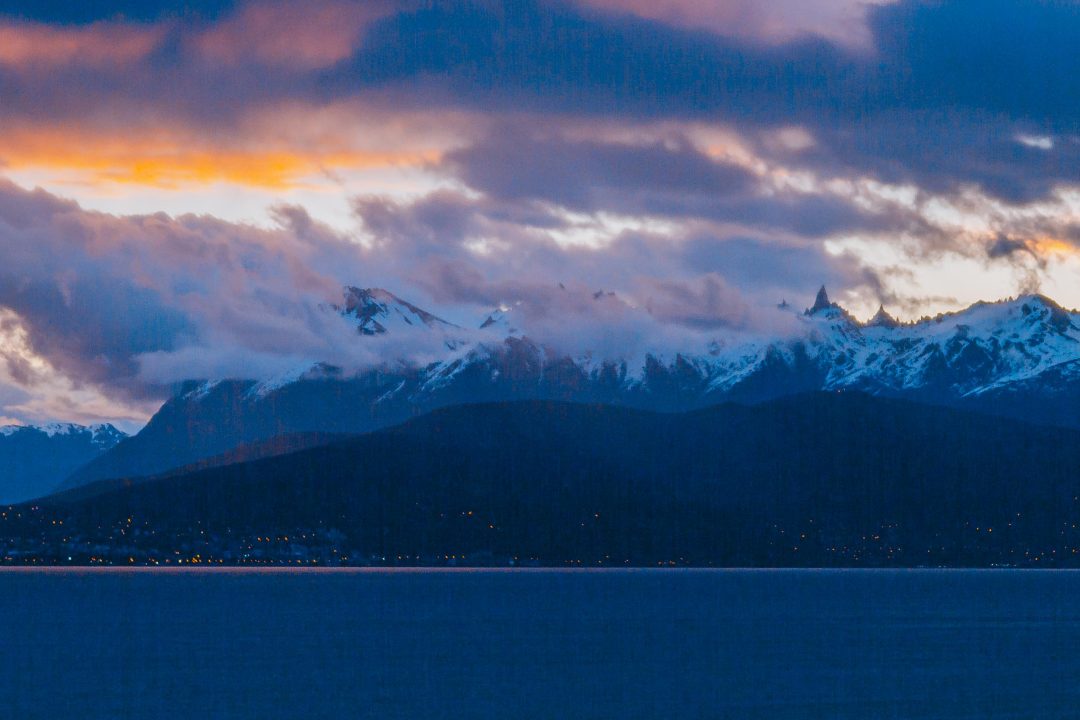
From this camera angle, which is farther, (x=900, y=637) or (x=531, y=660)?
(x=900, y=637)

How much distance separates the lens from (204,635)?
189375mm

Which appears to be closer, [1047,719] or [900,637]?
[1047,719]

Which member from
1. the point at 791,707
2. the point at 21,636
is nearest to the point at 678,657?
the point at 791,707

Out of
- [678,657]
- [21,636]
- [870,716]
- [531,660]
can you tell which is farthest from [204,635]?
[870,716]

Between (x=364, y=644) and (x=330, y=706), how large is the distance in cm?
6060

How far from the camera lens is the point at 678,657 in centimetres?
16212

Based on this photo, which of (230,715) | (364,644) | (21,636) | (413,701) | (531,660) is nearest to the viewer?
(230,715)

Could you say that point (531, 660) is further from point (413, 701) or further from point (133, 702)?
point (133, 702)

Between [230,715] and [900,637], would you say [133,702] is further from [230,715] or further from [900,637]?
[900,637]

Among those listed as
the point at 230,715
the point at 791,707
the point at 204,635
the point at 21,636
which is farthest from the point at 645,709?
the point at 21,636

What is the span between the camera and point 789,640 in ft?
622

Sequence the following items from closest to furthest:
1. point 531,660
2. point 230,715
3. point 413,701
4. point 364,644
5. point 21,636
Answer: point 230,715 → point 413,701 → point 531,660 → point 364,644 → point 21,636

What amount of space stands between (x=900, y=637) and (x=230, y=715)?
367 feet

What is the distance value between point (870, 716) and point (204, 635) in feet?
339
